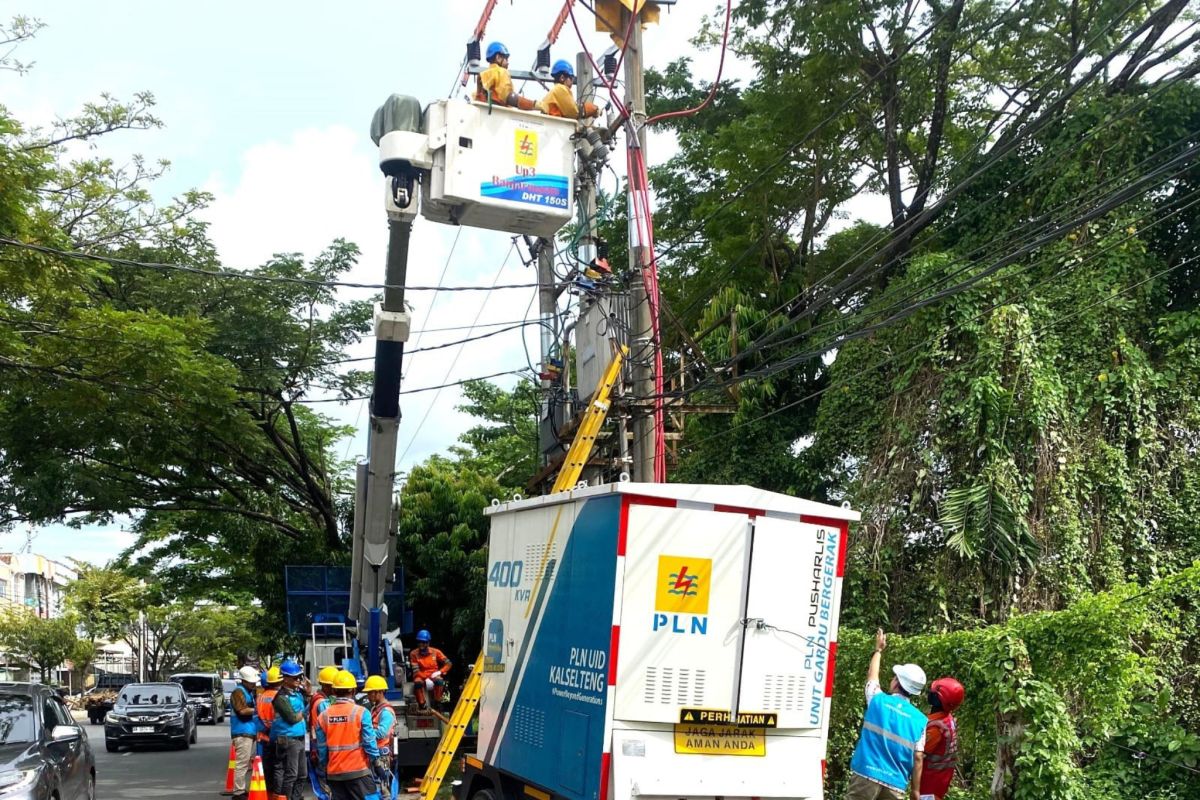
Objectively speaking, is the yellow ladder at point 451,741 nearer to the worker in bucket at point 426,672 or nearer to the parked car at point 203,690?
the worker in bucket at point 426,672

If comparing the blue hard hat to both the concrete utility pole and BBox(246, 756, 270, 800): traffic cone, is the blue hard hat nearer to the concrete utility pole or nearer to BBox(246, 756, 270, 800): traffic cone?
the concrete utility pole

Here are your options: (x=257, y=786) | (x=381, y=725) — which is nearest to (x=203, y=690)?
(x=257, y=786)

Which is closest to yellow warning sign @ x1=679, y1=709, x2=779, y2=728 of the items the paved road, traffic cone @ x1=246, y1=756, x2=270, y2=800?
traffic cone @ x1=246, y1=756, x2=270, y2=800

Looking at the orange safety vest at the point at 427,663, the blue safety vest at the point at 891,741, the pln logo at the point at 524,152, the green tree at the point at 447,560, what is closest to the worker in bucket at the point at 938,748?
the blue safety vest at the point at 891,741

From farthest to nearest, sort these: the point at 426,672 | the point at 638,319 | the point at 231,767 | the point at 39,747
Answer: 1. the point at 426,672
2. the point at 231,767
3. the point at 638,319
4. the point at 39,747

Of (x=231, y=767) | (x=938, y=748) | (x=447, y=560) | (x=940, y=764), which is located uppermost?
(x=938, y=748)

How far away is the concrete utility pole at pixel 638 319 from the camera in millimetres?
12719

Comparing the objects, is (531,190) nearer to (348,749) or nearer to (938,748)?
(348,749)

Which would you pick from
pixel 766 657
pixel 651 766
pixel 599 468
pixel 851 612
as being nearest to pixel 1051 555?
pixel 851 612

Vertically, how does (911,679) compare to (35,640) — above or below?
above

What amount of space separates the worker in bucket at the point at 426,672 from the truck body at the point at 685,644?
8.73m

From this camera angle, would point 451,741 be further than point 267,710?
No

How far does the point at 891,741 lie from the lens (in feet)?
24.3

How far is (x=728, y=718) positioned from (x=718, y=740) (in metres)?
0.18
